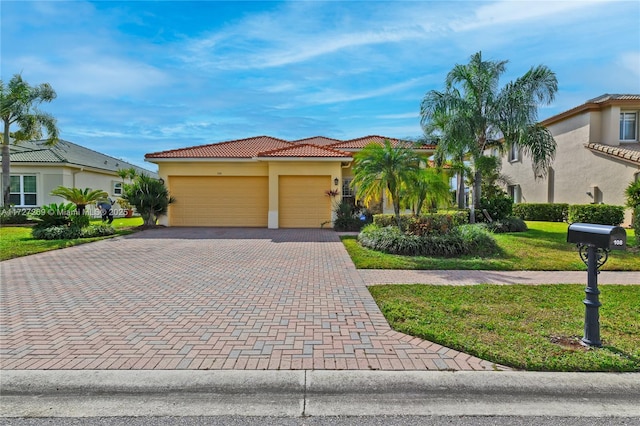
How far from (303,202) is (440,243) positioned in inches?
357

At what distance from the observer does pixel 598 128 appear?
18.6m

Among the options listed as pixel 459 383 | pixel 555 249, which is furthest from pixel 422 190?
pixel 459 383

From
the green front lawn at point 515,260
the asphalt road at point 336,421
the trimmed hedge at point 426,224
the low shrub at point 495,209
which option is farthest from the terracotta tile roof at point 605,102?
the asphalt road at point 336,421

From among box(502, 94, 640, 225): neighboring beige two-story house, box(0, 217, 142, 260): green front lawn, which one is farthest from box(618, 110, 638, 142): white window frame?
box(0, 217, 142, 260): green front lawn

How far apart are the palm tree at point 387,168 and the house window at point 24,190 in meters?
23.3

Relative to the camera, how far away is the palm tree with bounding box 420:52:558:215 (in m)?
13.0

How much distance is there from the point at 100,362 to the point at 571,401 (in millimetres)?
4430

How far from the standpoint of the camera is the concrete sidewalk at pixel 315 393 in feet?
9.51

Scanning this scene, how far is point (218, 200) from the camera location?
18312mm

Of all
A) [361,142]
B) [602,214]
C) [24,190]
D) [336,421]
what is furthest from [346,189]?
[24,190]

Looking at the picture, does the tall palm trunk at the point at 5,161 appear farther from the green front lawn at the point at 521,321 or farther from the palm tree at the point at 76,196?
the green front lawn at the point at 521,321

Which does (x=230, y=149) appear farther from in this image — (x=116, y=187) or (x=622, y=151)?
(x=622, y=151)

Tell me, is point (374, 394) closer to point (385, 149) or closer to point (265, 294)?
point (265, 294)

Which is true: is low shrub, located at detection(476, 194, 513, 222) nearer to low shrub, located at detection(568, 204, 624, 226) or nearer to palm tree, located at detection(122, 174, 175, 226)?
low shrub, located at detection(568, 204, 624, 226)
